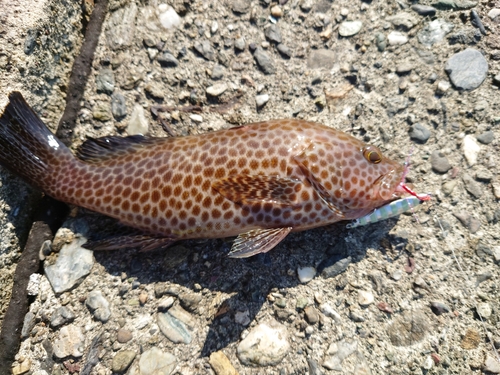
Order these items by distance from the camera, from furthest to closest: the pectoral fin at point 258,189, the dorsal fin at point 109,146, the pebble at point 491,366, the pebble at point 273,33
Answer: the pebble at point 273,33 → the dorsal fin at point 109,146 → the pebble at point 491,366 → the pectoral fin at point 258,189

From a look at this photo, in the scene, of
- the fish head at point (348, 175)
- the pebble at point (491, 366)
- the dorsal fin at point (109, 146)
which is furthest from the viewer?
the dorsal fin at point (109, 146)

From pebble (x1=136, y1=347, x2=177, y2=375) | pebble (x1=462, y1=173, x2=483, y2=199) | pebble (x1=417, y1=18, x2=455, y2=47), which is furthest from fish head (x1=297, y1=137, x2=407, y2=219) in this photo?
pebble (x1=136, y1=347, x2=177, y2=375)

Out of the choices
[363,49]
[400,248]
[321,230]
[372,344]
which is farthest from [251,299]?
[363,49]

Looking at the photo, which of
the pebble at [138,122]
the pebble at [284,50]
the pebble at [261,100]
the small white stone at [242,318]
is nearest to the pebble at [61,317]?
the small white stone at [242,318]

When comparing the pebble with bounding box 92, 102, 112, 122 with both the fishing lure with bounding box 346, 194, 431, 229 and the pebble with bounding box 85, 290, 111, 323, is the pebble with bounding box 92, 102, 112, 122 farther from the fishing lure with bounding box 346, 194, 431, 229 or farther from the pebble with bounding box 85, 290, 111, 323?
the fishing lure with bounding box 346, 194, 431, 229

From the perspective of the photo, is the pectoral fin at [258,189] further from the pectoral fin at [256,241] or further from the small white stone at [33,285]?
the small white stone at [33,285]

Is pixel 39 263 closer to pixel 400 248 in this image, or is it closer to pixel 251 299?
pixel 251 299
